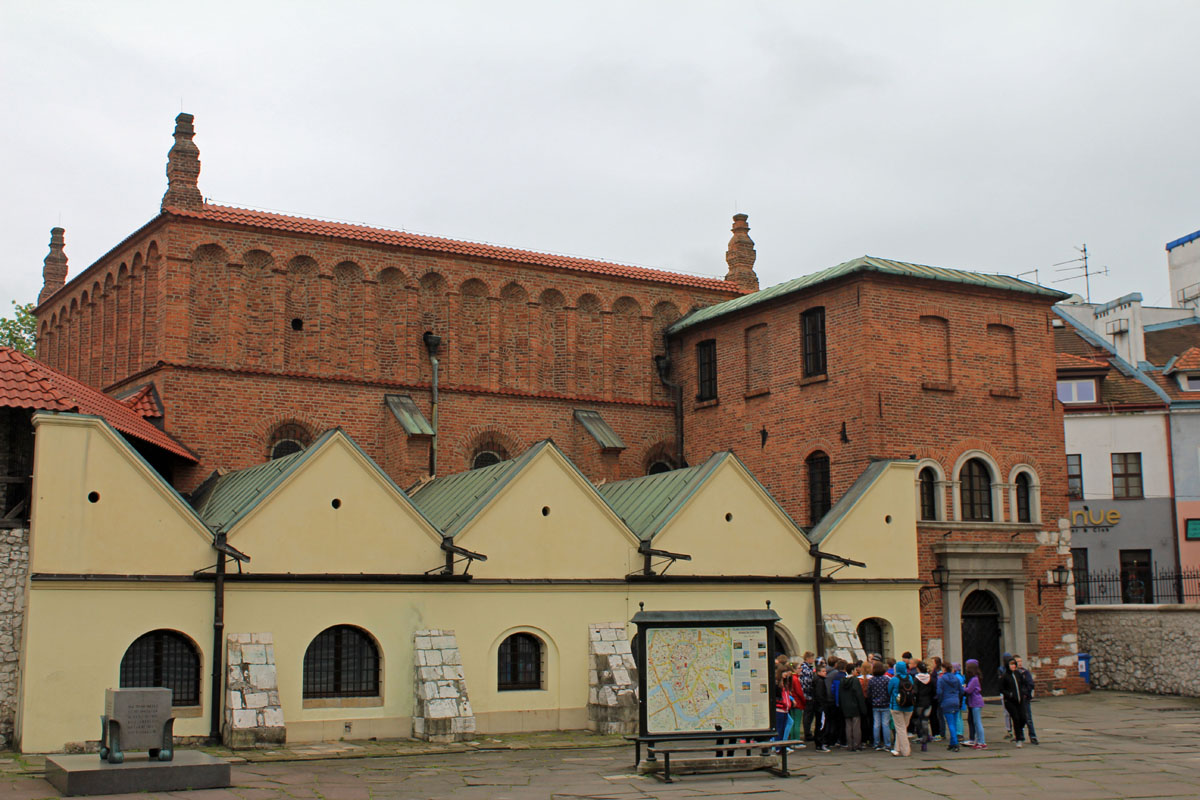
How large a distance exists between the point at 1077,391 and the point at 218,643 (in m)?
31.3

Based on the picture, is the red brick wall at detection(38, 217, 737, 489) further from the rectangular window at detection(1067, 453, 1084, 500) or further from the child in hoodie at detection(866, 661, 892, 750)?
the rectangular window at detection(1067, 453, 1084, 500)

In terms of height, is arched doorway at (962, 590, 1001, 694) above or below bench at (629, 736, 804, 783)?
above

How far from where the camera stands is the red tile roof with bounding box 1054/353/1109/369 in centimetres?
4144

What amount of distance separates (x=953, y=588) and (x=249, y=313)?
1748 cm

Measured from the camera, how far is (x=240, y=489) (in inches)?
937

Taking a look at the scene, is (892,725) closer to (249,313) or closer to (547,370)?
(547,370)

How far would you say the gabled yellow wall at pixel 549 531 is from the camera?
23000 millimetres

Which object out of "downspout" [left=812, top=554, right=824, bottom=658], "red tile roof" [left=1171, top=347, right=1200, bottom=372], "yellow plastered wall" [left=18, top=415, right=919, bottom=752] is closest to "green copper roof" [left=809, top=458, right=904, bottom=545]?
"yellow plastered wall" [left=18, top=415, right=919, bottom=752]

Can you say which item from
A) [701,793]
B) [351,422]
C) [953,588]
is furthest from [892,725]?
[351,422]

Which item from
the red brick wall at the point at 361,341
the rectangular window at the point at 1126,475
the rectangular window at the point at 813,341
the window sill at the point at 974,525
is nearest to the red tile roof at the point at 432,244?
the red brick wall at the point at 361,341

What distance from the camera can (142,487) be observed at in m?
20.3

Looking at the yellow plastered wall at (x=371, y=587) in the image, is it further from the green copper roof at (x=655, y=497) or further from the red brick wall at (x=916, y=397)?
the red brick wall at (x=916, y=397)

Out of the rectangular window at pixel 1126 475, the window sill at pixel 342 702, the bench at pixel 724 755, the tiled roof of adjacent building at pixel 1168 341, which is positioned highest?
the tiled roof of adjacent building at pixel 1168 341

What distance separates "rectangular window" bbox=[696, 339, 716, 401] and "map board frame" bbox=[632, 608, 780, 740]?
49.3 ft
